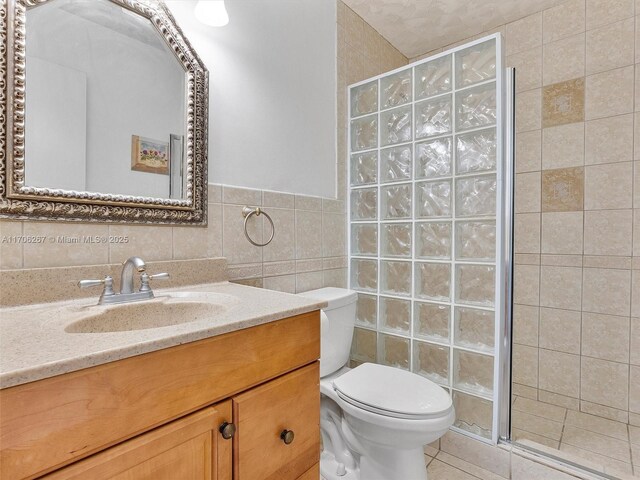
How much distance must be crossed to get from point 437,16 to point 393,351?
78.0 inches

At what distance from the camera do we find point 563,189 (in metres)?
1.96

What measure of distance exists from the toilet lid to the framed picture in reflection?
3.50ft

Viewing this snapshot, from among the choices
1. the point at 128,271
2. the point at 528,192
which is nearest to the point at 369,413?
the point at 128,271

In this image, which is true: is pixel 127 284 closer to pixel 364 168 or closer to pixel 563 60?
pixel 364 168

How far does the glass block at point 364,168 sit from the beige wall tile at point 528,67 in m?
1.10

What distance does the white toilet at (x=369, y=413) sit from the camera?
1.19 metres

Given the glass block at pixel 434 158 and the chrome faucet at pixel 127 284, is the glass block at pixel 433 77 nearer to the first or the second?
the glass block at pixel 434 158

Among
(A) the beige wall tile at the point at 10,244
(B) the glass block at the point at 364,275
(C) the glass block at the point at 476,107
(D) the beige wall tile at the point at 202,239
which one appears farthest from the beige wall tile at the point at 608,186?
(A) the beige wall tile at the point at 10,244

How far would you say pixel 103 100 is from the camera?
1.02 meters

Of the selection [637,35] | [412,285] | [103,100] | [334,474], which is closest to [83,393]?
[103,100]

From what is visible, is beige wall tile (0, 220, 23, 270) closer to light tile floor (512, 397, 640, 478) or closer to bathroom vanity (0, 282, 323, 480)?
bathroom vanity (0, 282, 323, 480)

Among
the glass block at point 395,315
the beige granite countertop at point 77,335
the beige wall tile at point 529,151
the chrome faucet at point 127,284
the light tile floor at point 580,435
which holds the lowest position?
the light tile floor at point 580,435

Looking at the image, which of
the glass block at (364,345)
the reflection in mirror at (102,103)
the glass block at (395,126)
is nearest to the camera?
the reflection in mirror at (102,103)

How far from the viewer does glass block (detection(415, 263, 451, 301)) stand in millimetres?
1604
